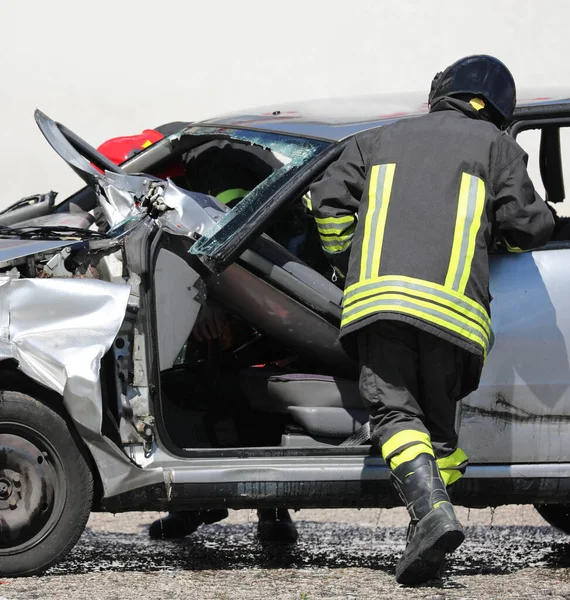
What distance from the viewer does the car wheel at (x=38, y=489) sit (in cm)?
377

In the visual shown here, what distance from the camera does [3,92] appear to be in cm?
1617

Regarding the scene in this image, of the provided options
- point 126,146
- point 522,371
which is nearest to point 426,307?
point 522,371

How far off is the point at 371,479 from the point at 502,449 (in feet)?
1.47

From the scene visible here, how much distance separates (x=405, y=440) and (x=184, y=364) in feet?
3.37

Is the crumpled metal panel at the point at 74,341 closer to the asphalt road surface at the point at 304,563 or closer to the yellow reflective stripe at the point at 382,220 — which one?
the asphalt road surface at the point at 304,563

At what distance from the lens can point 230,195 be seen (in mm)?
4625

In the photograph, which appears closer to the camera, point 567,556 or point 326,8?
point 567,556

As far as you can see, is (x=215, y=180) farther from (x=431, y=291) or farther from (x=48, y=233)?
(x=431, y=291)

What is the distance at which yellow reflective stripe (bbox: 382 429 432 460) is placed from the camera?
11.9ft

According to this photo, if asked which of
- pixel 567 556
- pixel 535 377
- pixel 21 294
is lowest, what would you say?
pixel 567 556

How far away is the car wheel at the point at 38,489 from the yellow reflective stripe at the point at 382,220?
1.08 metres

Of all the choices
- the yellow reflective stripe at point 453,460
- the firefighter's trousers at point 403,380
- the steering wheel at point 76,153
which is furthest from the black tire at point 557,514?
the steering wheel at point 76,153

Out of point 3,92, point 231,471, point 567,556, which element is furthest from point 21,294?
point 3,92

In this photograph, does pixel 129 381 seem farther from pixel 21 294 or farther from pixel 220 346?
pixel 220 346
